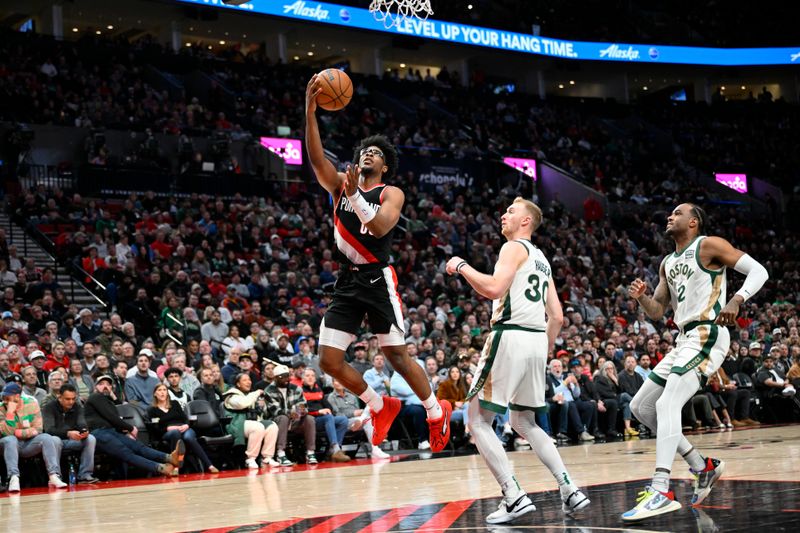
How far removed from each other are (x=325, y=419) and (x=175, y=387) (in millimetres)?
2027

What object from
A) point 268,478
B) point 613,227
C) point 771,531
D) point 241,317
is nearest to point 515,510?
point 771,531

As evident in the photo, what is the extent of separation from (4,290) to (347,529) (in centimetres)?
1130

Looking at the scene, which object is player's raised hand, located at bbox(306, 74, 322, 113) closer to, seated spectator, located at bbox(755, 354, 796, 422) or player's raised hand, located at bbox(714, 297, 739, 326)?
player's raised hand, located at bbox(714, 297, 739, 326)

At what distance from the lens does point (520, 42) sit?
121 ft

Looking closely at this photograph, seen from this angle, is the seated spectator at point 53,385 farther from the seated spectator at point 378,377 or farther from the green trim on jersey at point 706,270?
the green trim on jersey at point 706,270

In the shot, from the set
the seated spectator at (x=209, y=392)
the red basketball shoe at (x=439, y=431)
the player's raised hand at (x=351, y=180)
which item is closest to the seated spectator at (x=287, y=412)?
the seated spectator at (x=209, y=392)

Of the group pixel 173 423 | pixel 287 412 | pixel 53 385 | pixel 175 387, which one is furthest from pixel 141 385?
pixel 287 412

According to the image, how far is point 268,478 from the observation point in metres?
9.98

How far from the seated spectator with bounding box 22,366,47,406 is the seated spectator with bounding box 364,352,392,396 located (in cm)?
445

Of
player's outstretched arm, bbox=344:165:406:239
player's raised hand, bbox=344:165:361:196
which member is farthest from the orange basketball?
player's raised hand, bbox=344:165:361:196

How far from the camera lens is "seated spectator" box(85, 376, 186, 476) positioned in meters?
11.0

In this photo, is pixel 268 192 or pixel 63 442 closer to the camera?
pixel 63 442

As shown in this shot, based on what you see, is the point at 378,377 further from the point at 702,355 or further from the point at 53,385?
the point at 702,355

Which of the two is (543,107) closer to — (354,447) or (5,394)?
(354,447)
